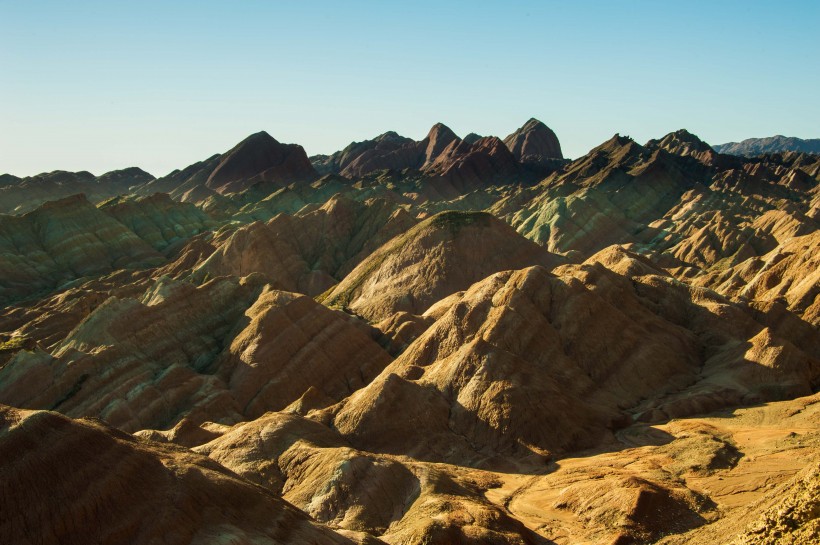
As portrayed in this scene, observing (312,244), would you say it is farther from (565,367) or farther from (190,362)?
(565,367)

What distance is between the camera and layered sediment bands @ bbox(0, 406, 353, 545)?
2442cm

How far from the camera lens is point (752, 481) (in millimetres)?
38000

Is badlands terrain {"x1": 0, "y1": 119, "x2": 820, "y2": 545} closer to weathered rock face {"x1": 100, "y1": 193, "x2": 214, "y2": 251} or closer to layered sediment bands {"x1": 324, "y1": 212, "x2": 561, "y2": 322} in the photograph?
layered sediment bands {"x1": 324, "y1": 212, "x2": 561, "y2": 322}

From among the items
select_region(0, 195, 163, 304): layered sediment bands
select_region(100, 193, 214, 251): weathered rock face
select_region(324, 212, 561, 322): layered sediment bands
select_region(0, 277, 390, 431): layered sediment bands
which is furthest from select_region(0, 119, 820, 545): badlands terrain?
select_region(100, 193, 214, 251): weathered rock face

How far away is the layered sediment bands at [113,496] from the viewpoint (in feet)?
80.1

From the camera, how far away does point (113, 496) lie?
25.6 meters

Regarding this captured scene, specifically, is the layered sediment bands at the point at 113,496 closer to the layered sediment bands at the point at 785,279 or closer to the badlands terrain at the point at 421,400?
the badlands terrain at the point at 421,400

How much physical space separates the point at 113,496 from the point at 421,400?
26.6 m

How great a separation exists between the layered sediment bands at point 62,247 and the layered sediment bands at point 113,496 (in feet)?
335

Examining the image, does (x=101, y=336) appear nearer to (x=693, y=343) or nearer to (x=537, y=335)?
(x=537, y=335)

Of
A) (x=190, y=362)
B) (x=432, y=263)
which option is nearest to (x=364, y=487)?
(x=190, y=362)

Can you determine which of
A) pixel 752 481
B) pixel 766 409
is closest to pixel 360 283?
pixel 766 409

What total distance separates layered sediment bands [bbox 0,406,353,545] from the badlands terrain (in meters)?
0.07

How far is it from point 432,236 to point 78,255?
6678 cm
